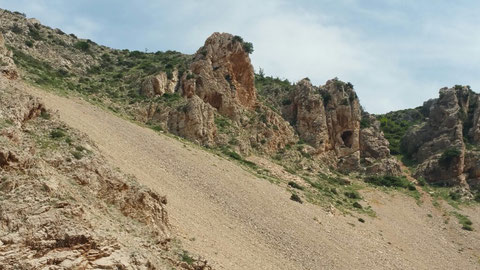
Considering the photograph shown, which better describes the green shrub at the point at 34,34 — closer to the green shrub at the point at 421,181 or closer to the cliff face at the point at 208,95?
the cliff face at the point at 208,95

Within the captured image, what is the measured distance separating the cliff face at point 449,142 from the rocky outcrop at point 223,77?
2477 cm

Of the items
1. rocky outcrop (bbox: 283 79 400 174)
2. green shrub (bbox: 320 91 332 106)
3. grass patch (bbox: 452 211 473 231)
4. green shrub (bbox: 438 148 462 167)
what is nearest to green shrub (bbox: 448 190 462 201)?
grass patch (bbox: 452 211 473 231)

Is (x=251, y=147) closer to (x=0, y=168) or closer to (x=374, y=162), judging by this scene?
(x=374, y=162)

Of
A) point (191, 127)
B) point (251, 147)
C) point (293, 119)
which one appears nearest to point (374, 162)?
point (293, 119)

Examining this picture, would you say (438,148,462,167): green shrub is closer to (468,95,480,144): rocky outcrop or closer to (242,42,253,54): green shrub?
(468,95,480,144): rocky outcrop

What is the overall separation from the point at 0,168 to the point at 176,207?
1363 centimetres

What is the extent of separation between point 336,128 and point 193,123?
23919 mm

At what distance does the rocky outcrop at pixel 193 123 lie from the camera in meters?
50.7

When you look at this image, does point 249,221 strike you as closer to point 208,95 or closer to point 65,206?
point 65,206

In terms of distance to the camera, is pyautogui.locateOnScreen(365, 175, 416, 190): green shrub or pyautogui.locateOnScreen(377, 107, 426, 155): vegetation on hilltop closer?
pyautogui.locateOnScreen(365, 175, 416, 190): green shrub

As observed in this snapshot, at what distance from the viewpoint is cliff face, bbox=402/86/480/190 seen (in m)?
62.4

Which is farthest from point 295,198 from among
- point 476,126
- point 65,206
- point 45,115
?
point 476,126

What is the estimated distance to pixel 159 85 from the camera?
55.5m

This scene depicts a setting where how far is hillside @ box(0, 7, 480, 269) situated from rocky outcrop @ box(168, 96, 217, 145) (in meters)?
0.14
